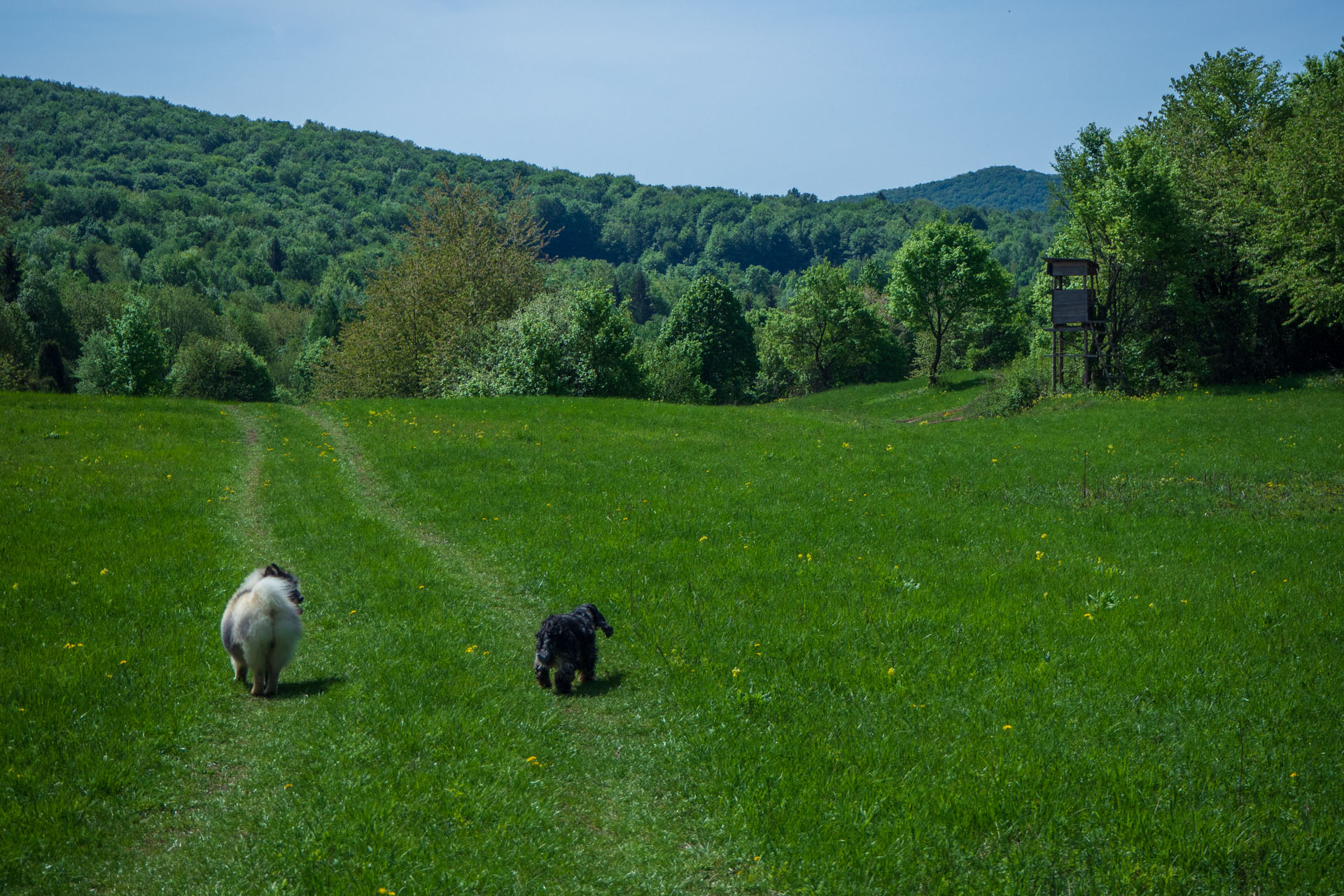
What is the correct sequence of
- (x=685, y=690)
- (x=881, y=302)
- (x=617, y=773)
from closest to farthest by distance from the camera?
(x=617, y=773)
(x=685, y=690)
(x=881, y=302)

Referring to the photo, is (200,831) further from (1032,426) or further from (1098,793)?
(1032,426)

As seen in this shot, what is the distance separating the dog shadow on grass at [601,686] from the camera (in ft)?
33.3

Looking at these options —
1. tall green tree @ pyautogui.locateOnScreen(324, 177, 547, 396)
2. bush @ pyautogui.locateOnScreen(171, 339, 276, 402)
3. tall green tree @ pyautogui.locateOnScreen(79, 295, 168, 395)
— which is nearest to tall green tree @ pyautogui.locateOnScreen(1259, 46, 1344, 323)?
tall green tree @ pyautogui.locateOnScreen(324, 177, 547, 396)

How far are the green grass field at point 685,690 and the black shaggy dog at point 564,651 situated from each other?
0.87ft

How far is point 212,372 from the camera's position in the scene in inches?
3236

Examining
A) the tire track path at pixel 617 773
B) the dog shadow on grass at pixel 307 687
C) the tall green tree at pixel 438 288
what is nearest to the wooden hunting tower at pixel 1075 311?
the tall green tree at pixel 438 288

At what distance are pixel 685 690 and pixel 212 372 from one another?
86.2 metres

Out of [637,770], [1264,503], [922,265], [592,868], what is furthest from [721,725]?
[922,265]

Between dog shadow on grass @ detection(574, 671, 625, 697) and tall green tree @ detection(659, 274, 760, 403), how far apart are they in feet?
259

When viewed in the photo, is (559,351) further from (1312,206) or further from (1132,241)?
(1312,206)

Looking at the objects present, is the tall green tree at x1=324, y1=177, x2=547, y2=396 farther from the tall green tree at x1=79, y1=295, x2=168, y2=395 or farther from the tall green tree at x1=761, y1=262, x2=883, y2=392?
the tall green tree at x1=761, y1=262, x2=883, y2=392

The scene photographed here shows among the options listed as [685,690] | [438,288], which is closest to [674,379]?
[438,288]

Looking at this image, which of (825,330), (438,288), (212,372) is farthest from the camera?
(825,330)

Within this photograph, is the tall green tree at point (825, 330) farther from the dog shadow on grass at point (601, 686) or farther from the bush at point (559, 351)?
the dog shadow on grass at point (601, 686)
